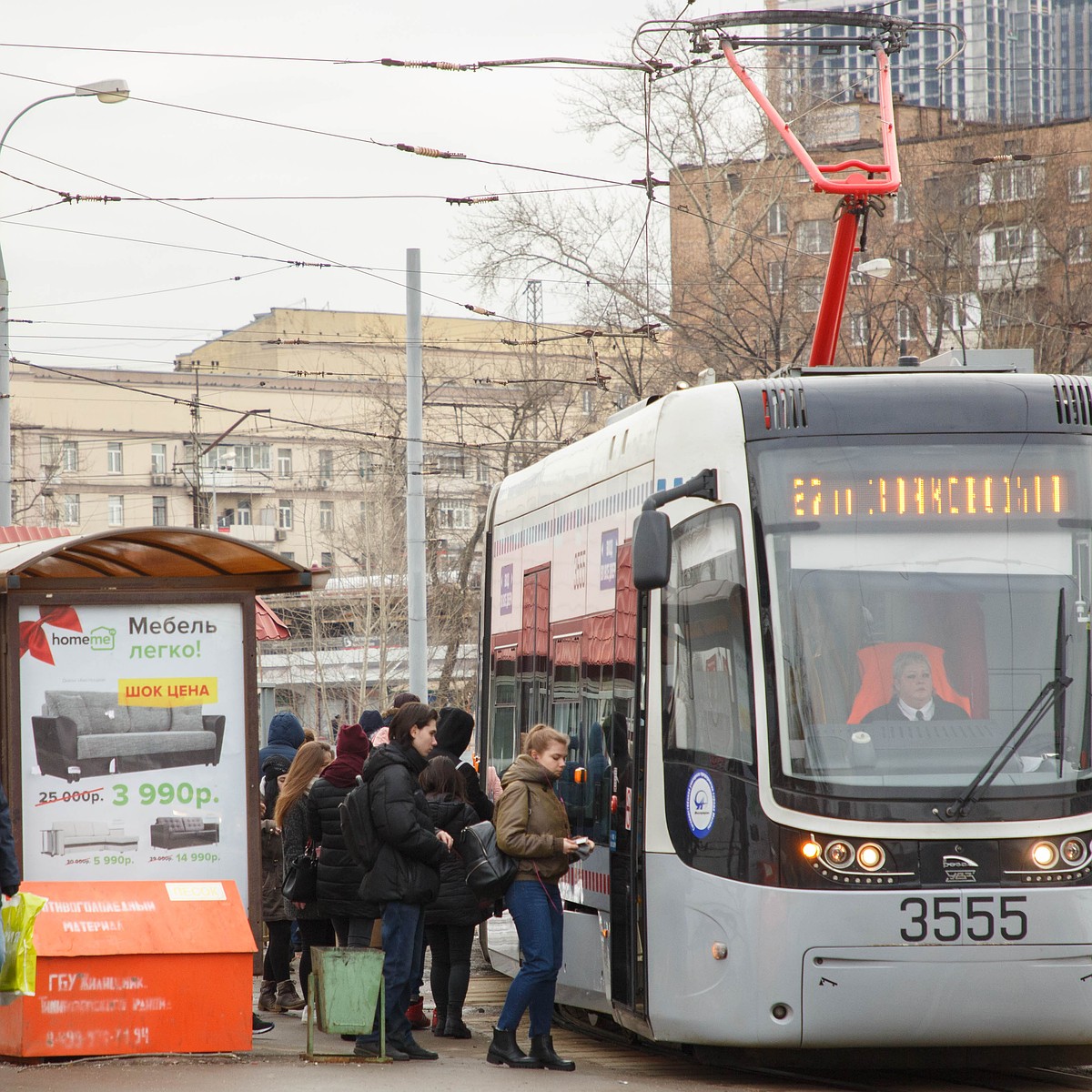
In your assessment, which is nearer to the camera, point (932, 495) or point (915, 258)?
point (932, 495)

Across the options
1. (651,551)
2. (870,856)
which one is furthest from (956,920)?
(651,551)

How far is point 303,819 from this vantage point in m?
9.83

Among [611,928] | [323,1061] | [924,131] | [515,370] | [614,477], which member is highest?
[924,131]

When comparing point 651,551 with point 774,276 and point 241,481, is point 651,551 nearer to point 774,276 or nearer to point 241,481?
point 774,276

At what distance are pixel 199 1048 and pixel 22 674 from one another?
198cm

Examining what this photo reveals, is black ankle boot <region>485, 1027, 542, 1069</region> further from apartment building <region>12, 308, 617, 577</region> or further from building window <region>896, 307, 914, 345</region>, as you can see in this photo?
apartment building <region>12, 308, 617, 577</region>

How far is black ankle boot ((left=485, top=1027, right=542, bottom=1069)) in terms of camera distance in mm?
8531

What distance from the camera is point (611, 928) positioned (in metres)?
8.66

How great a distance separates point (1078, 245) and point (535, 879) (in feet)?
108

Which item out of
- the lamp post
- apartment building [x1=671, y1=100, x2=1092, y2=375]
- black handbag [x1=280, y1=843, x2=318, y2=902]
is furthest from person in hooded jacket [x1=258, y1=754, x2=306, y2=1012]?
apartment building [x1=671, y1=100, x2=1092, y2=375]

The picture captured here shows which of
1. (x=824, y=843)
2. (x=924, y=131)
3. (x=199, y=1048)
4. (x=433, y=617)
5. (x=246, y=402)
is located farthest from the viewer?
(x=246, y=402)

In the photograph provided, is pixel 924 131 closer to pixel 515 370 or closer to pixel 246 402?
pixel 515 370

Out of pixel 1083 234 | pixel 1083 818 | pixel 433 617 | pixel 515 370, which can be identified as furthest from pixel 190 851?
pixel 515 370

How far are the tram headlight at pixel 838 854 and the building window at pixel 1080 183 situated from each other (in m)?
36.9
